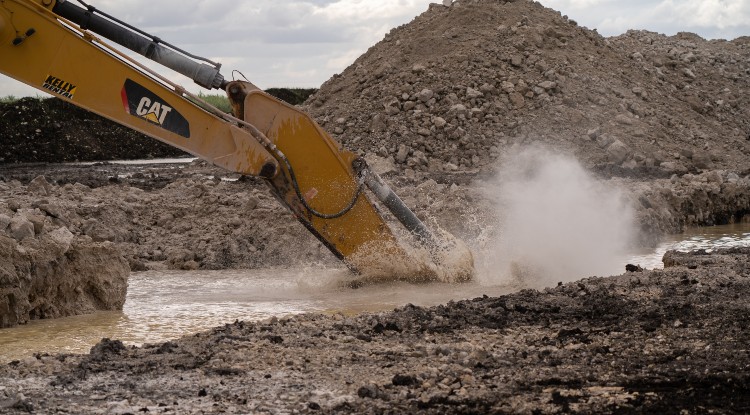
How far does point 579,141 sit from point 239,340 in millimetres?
14509

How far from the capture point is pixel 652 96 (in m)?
24.3

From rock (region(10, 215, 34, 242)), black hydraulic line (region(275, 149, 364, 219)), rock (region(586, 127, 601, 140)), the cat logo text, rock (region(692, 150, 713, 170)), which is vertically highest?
rock (region(586, 127, 601, 140))

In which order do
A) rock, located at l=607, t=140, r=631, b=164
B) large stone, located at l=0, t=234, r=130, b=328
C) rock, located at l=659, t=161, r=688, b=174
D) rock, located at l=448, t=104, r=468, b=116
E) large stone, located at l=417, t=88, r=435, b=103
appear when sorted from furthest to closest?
large stone, located at l=417, t=88, r=435, b=103
rock, located at l=448, t=104, r=468, b=116
rock, located at l=607, t=140, r=631, b=164
rock, located at l=659, t=161, r=688, b=174
large stone, located at l=0, t=234, r=130, b=328

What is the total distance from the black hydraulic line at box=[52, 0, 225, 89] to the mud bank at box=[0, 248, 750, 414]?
2716 millimetres

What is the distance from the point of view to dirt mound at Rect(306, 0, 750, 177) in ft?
67.3

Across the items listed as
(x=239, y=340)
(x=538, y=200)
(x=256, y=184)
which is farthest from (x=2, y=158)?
(x=239, y=340)

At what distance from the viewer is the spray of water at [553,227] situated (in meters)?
11.6

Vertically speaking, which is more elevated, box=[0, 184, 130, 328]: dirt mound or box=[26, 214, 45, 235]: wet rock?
box=[26, 214, 45, 235]: wet rock

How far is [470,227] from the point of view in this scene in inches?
539

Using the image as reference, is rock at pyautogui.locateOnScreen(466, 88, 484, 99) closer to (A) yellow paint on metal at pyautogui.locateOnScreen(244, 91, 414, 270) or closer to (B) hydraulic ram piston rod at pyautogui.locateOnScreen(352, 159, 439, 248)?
(B) hydraulic ram piston rod at pyautogui.locateOnScreen(352, 159, 439, 248)

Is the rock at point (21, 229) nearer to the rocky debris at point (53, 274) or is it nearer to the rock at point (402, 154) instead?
the rocky debris at point (53, 274)

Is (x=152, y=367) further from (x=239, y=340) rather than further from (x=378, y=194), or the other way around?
(x=378, y=194)

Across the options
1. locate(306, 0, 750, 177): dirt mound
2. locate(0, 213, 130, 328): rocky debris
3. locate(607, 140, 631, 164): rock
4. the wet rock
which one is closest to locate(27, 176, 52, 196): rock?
locate(0, 213, 130, 328): rocky debris

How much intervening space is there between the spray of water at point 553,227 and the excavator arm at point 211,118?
5.34ft
